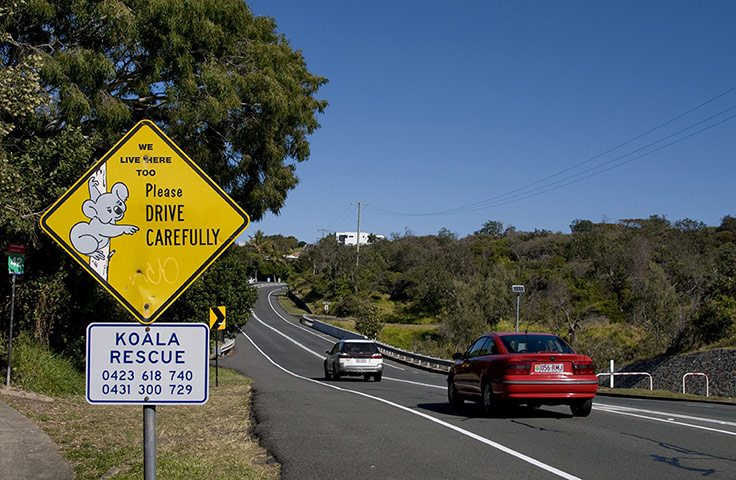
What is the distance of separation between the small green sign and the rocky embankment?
2412 centimetres

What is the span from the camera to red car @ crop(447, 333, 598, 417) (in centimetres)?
1154

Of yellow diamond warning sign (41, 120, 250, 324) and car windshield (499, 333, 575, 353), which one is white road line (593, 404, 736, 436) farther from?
yellow diamond warning sign (41, 120, 250, 324)

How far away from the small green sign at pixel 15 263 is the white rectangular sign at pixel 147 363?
10961mm

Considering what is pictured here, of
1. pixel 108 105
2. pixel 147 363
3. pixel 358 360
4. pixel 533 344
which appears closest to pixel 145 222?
pixel 147 363

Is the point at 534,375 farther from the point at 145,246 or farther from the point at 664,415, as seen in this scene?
the point at 145,246

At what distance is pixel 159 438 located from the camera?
10211mm

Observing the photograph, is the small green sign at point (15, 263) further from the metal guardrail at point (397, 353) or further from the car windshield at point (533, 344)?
the metal guardrail at point (397, 353)

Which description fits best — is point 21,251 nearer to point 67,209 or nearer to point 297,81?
point 297,81

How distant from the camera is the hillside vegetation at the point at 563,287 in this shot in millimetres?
38250

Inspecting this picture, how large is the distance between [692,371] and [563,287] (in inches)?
1388

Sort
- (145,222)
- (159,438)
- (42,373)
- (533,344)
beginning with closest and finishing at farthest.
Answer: (145,222), (159,438), (533,344), (42,373)

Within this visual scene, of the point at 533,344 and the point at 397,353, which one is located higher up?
the point at 533,344

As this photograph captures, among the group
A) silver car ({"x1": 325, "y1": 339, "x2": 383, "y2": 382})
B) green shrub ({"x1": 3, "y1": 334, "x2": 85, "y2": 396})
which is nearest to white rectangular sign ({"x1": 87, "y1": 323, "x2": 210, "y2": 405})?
green shrub ({"x1": 3, "y1": 334, "x2": 85, "y2": 396})

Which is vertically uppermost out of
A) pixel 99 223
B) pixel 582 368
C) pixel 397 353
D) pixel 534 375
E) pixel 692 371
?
pixel 99 223
